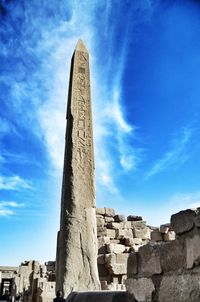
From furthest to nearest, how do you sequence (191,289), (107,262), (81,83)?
(107,262) < (81,83) < (191,289)

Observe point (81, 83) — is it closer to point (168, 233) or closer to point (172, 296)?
point (168, 233)

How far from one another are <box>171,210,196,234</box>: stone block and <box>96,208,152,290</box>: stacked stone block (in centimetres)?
656

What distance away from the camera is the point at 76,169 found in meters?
7.21

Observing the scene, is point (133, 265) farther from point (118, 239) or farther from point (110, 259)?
point (118, 239)

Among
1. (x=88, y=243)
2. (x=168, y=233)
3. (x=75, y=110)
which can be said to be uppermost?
(x=75, y=110)

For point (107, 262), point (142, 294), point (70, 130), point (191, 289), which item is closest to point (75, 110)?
point (70, 130)

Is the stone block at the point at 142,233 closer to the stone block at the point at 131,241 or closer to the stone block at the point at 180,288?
the stone block at the point at 131,241

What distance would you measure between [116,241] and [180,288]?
8503 mm

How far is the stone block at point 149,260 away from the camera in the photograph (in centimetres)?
263

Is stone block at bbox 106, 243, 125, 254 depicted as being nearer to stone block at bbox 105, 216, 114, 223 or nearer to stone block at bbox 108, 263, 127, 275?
stone block at bbox 108, 263, 127, 275

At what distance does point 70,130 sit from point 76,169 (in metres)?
0.88

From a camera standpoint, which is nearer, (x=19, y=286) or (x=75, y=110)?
(x=75, y=110)

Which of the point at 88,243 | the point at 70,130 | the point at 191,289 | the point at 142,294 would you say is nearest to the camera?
the point at 191,289

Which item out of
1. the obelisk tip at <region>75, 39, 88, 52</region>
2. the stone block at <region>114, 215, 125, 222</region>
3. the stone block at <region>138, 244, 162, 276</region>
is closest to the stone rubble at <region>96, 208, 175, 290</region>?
the stone block at <region>114, 215, 125, 222</region>
